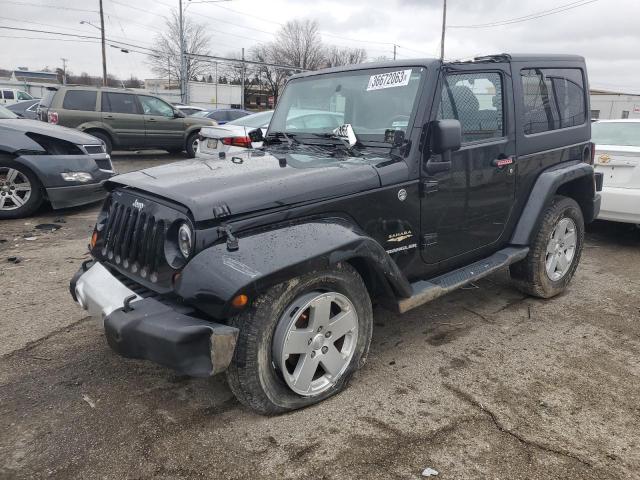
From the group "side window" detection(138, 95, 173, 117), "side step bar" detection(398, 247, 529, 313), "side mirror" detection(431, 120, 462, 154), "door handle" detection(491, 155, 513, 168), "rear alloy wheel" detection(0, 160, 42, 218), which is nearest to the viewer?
"side mirror" detection(431, 120, 462, 154)

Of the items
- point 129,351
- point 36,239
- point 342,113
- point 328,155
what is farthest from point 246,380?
point 36,239

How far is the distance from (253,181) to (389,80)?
1.32 metres

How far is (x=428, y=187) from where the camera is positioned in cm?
323

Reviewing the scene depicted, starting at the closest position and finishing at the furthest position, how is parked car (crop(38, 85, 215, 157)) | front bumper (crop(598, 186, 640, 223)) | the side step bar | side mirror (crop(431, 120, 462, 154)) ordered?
1. side mirror (crop(431, 120, 462, 154))
2. the side step bar
3. front bumper (crop(598, 186, 640, 223))
4. parked car (crop(38, 85, 215, 157))

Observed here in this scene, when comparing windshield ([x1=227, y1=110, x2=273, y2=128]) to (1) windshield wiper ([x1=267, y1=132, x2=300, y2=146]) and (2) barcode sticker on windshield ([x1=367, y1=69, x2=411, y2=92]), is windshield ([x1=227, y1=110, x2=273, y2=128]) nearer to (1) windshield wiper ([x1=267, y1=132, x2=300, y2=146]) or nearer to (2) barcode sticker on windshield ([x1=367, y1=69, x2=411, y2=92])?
(1) windshield wiper ([x1=267, y1=132, x2=300, y2=146])

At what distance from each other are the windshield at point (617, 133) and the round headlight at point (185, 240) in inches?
221

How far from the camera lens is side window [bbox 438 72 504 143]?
11.1 feet

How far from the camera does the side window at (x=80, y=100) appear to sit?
11.7 meters

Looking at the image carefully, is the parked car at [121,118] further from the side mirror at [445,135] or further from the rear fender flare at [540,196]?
the side mirror at [445,135]

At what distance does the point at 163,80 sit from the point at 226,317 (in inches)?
2722

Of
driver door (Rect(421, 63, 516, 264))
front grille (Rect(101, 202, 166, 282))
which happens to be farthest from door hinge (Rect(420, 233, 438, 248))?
front grille (Rect(101, 202, 166, 282))

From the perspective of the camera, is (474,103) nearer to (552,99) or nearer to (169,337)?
(552,99)

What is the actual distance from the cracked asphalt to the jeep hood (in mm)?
1139

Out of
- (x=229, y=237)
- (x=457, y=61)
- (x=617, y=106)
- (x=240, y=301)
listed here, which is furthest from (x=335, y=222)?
(x=617, y=106)
